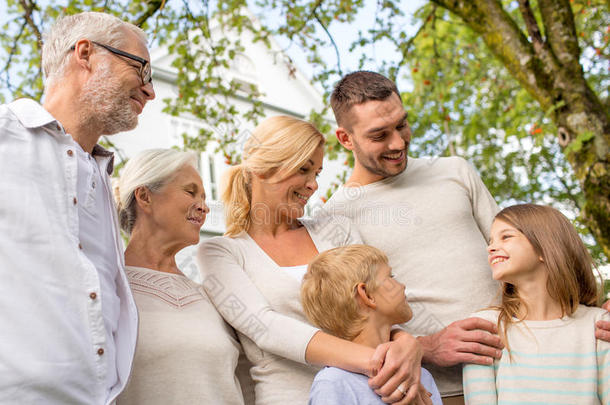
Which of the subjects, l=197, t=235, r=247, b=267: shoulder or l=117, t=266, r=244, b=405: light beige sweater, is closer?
l=117, t=266, r=244, b=405: light beige sweater

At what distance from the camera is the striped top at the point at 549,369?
229 centimetres

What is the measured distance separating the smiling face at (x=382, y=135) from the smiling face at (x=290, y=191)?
0.25m

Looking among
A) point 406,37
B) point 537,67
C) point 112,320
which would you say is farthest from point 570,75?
point 112,320

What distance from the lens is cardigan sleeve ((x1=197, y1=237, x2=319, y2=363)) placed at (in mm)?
2285

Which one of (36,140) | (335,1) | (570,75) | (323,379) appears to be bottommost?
(323,379)

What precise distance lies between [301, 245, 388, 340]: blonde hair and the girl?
52cm

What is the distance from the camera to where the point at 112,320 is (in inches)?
80.5

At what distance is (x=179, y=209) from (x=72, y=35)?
0.86 m

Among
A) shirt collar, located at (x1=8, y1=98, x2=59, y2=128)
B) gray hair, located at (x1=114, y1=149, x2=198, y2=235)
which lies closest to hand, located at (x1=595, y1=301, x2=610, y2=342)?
gray hair, located at (x1=114, y1=149, x2=198, y2=235)

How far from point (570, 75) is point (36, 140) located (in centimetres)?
399

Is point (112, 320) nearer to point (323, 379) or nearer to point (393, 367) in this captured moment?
point (323, 379)

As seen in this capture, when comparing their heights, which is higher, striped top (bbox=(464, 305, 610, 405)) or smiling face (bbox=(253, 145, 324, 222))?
smiling face (bbox=(253, 145, 324, 222))

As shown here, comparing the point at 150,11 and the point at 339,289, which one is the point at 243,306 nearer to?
the point at 339,289

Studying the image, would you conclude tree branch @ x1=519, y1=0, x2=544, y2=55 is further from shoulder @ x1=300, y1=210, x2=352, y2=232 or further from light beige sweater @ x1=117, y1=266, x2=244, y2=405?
light beige sweater @ x1=117, y1=266, x2=244, y2=405
